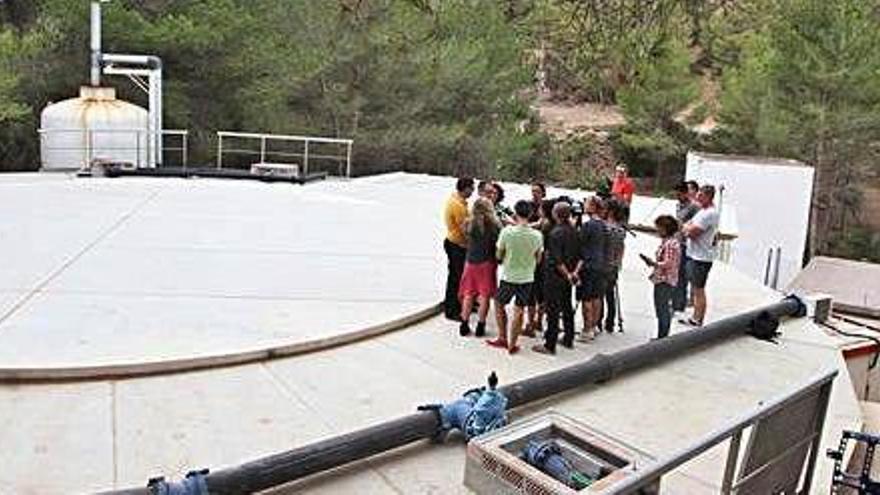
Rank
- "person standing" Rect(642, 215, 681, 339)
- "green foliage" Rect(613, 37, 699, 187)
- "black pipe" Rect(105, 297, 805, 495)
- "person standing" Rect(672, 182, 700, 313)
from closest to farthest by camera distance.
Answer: "black pipe" Rect(105, 297, 805, 495), "person standing" Rect(642, 215, 681, 339), "person standing" Rect(672, 182, 700, 313), "green foliage" Rect(613, 37, 699, 187)

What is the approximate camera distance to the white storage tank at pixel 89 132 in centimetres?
2045

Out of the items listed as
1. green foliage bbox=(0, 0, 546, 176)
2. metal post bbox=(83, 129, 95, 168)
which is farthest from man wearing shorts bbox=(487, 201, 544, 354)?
green foliage bbox=(0, 0, 546, 176)

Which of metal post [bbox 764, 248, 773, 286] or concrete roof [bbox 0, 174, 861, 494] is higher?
concrete roof [bbox 0, 174, 861, 494]

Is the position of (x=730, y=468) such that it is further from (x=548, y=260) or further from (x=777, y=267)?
(x=777, y=267)

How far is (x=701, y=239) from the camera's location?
8.77 metres

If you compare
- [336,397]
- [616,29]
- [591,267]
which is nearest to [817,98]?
[591,267]

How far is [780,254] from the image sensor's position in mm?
19516

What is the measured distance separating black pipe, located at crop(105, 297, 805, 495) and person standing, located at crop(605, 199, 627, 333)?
0.74 meters

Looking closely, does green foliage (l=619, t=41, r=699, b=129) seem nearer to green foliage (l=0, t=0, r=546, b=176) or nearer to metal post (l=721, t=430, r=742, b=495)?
green foliage (l=0, t=0, r=546, b=176)

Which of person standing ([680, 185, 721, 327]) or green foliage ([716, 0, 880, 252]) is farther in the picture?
green foliage ([716, 0, 880, 252])

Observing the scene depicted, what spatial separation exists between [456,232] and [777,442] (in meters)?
4.34

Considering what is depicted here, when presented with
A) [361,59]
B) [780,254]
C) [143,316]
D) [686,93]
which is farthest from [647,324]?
[686,93]

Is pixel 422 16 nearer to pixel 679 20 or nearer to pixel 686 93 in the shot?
pixel 686 93

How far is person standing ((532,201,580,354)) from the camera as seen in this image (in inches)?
298
